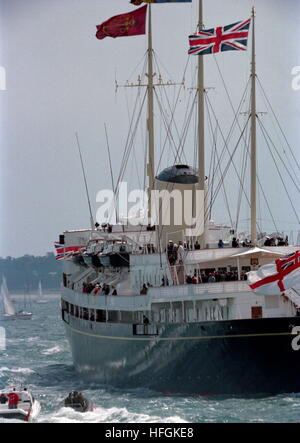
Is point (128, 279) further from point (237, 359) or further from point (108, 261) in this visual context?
point (237, 359)

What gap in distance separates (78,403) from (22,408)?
3075mm

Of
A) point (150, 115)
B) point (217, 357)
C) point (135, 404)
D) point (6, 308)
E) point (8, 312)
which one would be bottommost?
point (8, 312)

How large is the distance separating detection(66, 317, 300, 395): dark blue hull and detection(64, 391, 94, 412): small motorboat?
4255mm

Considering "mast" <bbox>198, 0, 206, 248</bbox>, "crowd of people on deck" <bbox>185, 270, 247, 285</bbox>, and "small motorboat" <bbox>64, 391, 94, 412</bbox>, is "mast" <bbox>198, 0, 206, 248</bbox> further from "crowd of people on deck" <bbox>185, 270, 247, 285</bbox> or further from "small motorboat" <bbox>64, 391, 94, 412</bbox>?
"small motorboat" <bbox>64, 391, 94, 412</bbox>

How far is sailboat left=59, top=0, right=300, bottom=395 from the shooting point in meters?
62.8

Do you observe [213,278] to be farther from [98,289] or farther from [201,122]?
[201,122]

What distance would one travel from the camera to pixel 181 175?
76.6 m

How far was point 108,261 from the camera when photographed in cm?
7269

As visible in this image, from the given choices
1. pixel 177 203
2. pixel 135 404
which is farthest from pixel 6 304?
pixel 135 404

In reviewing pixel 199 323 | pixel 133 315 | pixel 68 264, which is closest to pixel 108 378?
pixel 133 315

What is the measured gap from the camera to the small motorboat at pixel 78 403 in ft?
206

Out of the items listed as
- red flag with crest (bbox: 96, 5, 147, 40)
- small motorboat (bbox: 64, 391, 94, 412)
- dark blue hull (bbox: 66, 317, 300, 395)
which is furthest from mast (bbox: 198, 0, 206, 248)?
small motorboat (bbox: 64, 391, 94, 412)

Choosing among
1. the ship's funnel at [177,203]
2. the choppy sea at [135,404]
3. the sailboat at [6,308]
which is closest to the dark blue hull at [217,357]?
the choppy sea at [135,404]
